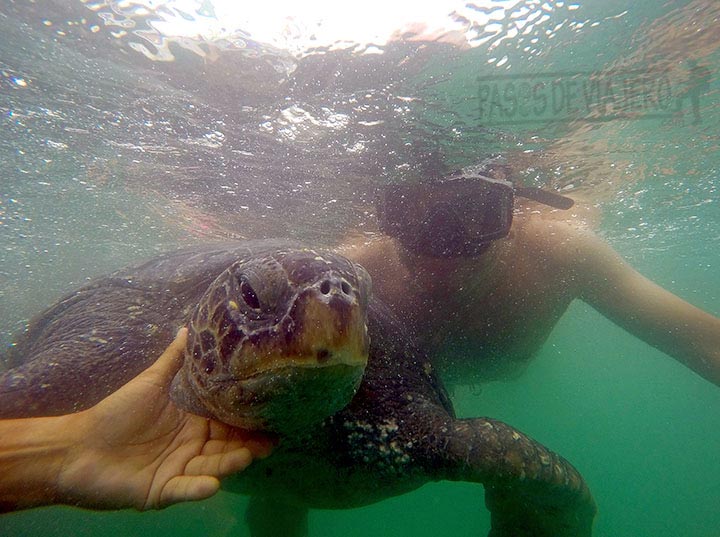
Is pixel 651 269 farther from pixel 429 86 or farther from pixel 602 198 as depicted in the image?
pixel 429 86

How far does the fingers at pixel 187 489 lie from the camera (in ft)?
4.83

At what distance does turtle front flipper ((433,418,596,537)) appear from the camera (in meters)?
2.20

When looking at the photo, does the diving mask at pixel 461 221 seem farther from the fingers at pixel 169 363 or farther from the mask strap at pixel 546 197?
the fingers at pixel 169 363

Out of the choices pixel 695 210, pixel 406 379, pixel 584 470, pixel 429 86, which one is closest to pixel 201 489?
pixel 406 379

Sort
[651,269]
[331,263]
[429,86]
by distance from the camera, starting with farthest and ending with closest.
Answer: [651,269] < [429,86] < [331,263]

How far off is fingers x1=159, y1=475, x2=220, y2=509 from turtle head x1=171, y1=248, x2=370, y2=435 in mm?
267

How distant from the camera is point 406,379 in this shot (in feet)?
8.62

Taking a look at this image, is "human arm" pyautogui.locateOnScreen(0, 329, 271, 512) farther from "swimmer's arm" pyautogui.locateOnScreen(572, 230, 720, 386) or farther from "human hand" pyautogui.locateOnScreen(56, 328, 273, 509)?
"swimmer's arm" pyautogui.locateOnScreen(572, 230, 720, 386)

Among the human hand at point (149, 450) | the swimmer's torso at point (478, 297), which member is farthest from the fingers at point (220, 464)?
the swimmer's torso at point (478, 297)

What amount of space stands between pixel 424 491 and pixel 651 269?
21292 mm

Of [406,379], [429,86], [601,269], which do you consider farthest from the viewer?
[429,86]

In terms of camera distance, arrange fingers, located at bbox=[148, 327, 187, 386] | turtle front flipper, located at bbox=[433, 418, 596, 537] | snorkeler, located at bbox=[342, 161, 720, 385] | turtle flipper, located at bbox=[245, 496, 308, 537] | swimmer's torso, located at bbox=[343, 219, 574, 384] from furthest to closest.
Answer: turtle flipper, located at bbox=[245, 496, 308, 537] → swimmer's torso, located at bbox=[343, 219, 574, 384] → snorkeler, located at bbox=[342, 161, 720, 385] → turtle front flipper, located at bbox=[433, 418, 596, 537] → fingers, located at bbox=[148, 327, 187, 386]

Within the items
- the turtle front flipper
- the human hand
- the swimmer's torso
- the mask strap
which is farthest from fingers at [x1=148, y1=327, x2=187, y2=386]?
the mask strap

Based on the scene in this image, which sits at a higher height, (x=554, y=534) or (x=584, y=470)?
(x=554, y=534)
